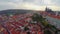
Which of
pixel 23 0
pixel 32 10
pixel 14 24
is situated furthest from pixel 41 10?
pixel 14 24

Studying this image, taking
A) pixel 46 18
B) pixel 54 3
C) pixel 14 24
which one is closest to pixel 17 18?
pixel 14 24

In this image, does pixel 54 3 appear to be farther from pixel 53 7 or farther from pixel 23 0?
pixel 23 0

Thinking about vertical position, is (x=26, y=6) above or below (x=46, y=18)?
above

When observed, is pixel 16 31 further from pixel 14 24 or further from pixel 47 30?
pixel 47 30

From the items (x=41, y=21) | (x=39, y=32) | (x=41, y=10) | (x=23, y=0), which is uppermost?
(x=23, y=0)

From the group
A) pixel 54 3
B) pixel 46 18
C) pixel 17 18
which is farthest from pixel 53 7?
pixel 17 18

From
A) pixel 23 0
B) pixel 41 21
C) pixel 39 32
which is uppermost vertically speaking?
pixel 23 0

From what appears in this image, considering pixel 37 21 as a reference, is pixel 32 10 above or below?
above
